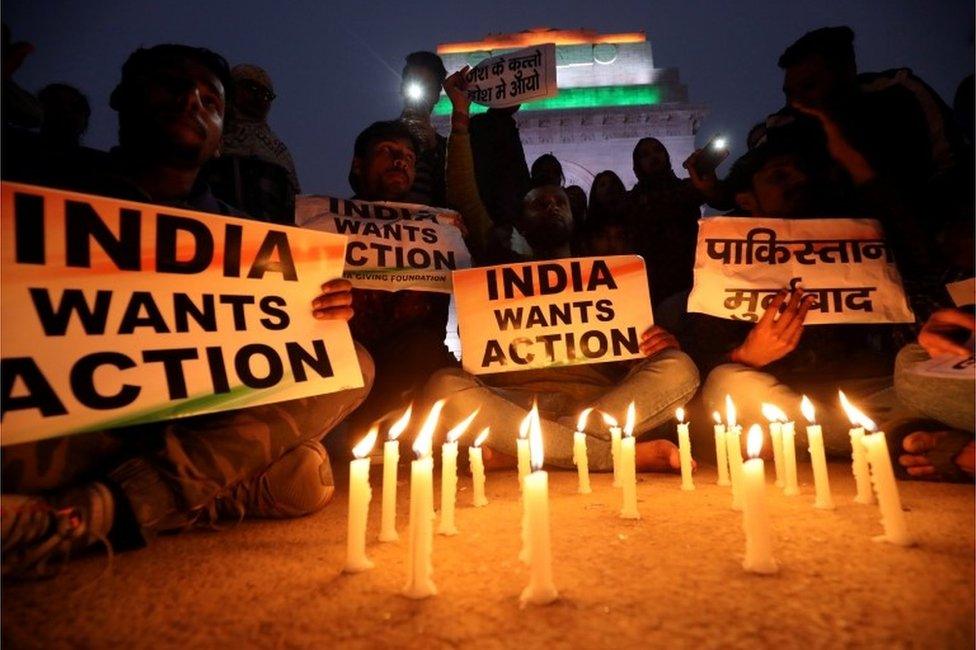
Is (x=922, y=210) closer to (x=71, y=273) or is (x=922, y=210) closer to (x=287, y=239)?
(x=287, y=239)

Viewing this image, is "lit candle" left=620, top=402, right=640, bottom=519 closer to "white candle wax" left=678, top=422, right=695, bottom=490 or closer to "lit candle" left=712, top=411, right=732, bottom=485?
"white candle wax" left=678, top=422, right=695, bottom=490

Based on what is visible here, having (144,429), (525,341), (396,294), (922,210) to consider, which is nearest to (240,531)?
(144,429)

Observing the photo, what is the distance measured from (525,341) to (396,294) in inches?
52.1

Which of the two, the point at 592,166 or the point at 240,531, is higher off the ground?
the point at 592,166

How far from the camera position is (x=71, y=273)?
6.48ft

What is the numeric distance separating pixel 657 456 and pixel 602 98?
25.8m

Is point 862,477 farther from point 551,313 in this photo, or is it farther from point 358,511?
point 358,511

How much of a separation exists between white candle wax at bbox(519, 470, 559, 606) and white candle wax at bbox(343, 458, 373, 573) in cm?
61

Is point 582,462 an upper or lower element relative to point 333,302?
lower

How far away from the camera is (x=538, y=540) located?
1.39 meters

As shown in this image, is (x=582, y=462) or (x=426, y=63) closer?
(x=582, y=462)

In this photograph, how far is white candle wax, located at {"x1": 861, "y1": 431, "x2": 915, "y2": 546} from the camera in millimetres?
1756

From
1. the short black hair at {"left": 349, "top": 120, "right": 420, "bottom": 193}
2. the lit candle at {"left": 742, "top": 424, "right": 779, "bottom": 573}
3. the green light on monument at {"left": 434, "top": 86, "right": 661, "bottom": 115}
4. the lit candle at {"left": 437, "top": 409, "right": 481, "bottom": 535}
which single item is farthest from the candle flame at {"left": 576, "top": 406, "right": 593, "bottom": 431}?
the green light on monument at {"left": 434, "top": 86, "right": 661, "bottom": 115}

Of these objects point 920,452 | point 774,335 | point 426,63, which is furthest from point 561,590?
point 426,63
